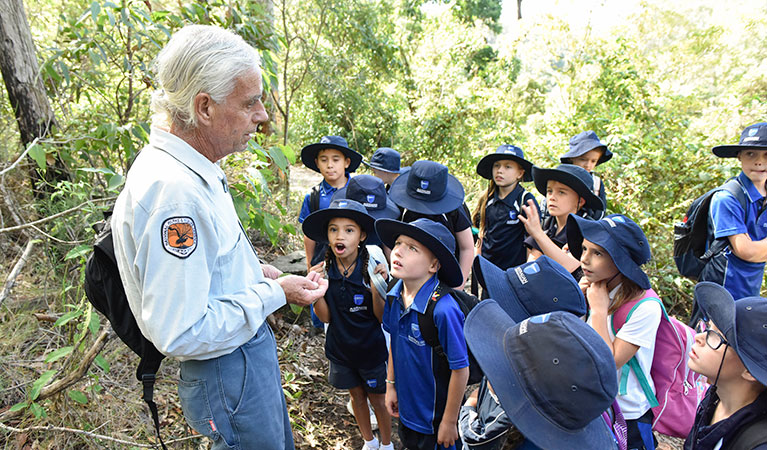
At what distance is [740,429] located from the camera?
1455 millimetres

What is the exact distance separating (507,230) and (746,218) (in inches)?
65.1

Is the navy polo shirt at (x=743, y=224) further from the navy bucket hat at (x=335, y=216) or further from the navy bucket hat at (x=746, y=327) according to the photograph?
the navy bucket hat at (x=335, y=216)

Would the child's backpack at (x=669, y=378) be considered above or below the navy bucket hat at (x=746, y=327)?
below

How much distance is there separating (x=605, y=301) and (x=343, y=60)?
8338 mm

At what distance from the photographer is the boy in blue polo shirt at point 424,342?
216 cm

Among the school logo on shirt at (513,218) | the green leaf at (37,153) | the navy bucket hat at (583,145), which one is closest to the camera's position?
the green leaf at (37,153)

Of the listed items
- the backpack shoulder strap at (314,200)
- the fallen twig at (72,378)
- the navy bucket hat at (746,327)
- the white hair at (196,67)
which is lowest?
the fallen twig at (72,378)

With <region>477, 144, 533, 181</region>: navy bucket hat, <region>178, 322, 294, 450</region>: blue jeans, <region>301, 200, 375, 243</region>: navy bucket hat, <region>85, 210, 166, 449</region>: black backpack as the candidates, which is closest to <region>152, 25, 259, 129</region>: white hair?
<region>85, 210, 166, 449</region>: black backpack

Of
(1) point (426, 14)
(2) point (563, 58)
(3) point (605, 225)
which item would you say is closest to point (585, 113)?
(2) point (563, 58)

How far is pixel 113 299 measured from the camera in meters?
1.52

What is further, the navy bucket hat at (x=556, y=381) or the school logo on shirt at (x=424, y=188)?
the school logo on shirt at (x=424, y=188)

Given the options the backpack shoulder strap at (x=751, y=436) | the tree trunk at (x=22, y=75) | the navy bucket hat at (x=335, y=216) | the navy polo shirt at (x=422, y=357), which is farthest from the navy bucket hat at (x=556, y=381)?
the tree trunk at (x=22, y=75)

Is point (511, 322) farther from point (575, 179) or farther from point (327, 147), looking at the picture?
point (327, 147)

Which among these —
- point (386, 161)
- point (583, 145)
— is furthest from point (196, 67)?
point (583, 145)
